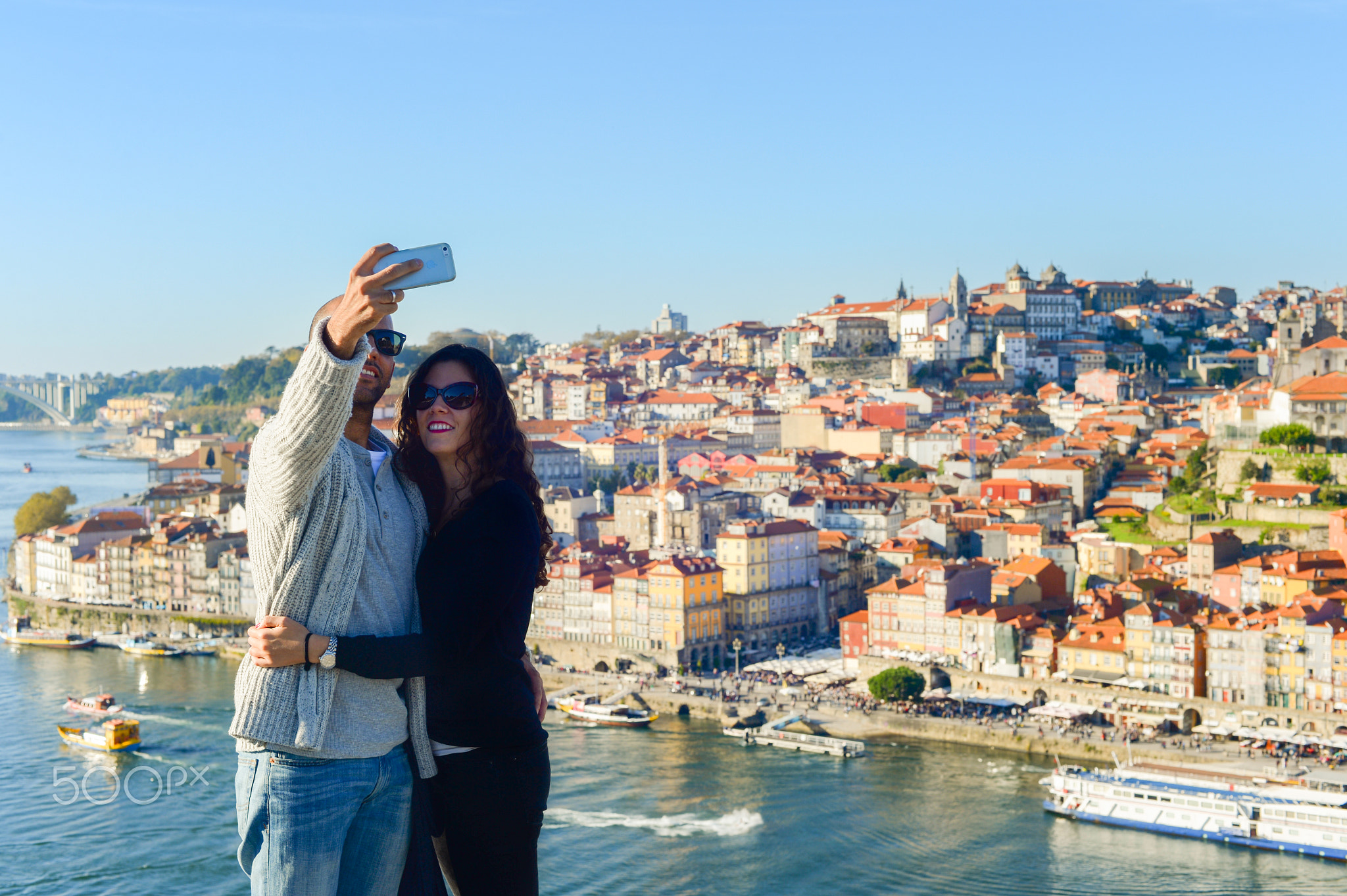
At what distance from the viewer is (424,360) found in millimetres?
1336

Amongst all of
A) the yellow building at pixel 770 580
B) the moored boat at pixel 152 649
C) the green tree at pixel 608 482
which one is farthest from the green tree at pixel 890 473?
the moored boat at pixel 152 649

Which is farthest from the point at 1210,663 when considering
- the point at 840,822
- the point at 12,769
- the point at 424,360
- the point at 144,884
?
the point at 424,360

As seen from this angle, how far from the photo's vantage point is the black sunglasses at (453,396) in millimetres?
1295

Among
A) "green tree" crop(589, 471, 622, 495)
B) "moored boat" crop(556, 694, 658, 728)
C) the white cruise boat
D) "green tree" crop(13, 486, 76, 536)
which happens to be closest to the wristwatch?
the white cruise boat

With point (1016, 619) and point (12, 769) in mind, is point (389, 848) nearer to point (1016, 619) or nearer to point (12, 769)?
point (12, 769)

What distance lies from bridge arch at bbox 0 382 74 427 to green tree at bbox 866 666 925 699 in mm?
67533

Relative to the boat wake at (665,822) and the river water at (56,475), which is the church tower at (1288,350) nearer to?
the boat wake at (665,822)

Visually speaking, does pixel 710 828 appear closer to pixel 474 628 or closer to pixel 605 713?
pixel 605 713

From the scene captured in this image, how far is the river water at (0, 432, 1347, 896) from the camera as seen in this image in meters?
8.97

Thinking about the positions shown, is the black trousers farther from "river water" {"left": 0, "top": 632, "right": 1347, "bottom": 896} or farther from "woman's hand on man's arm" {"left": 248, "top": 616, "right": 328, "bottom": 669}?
"river water" {"left": 0, "top": 632, "right": 1347, "bottom": 896}

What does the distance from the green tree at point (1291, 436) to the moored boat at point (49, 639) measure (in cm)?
1435

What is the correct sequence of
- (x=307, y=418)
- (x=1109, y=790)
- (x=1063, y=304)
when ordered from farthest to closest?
(x=1063, y=304)
(x=1109, y=790)
(x=307, y=418)

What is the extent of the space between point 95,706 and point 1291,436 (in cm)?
1305

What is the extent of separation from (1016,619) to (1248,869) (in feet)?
15.8
